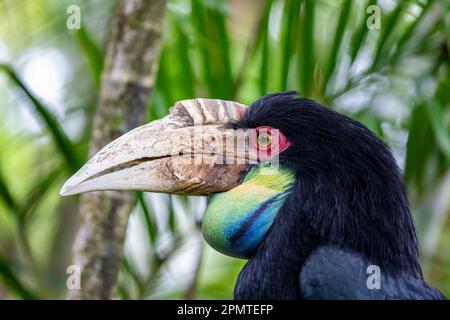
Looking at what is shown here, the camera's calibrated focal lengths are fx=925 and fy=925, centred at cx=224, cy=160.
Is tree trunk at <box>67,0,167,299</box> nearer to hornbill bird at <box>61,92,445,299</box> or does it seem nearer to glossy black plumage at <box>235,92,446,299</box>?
hornbill bird at <box>61,92,445,299</box>

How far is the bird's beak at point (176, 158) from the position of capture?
2232mm

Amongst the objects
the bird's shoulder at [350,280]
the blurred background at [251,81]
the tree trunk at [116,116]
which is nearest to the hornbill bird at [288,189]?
the bird's shoulder at [350,280]

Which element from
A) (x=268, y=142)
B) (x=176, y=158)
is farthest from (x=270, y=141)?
(x=176, y=158)

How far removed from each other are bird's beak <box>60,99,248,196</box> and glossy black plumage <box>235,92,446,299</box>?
171 millimetres

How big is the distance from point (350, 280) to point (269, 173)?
14.0 inches

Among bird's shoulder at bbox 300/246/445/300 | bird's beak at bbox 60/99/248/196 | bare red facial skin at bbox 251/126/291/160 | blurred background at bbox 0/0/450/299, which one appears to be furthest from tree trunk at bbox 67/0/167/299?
bird's shoulder at bbox 300/246/445/300

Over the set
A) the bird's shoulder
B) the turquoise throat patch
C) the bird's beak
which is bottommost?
the bird's shoulder

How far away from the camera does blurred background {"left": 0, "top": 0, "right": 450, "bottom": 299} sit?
2945 mm

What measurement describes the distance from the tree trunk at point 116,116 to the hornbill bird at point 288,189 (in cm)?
41

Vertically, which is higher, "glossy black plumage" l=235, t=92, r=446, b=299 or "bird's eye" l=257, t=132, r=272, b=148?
"bird's eye" l=257, t=132, r=272, b=148

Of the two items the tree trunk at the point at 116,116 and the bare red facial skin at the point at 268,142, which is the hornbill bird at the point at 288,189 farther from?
the tree trunk at the point at 116,116

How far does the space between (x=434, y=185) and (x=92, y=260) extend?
136 cm

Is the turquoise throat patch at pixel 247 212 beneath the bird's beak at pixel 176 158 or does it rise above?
beneath
